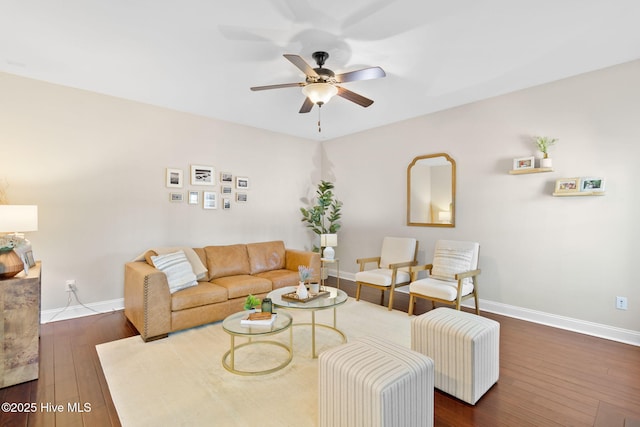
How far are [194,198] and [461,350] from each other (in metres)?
4.04

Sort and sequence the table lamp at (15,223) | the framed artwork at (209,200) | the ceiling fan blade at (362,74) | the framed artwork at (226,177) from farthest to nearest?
the framed artwork at (226,177) < the framed artwork at (209,200) < the ceiling fan blade at (362,74) < the table lamp at (15,223)

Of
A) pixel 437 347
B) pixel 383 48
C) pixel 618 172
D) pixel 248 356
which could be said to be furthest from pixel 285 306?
pixel 618 172

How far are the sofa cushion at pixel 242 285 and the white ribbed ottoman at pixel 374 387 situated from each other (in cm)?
211

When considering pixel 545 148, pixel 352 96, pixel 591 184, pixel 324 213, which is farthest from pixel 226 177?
pixel 591 184

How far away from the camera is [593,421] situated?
189 cm

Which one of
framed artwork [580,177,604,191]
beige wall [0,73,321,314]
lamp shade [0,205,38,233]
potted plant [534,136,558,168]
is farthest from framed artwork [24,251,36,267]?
framed artwork [580,177,604,191]

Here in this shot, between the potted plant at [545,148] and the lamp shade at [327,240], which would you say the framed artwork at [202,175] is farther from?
the potted plant at [545,148]

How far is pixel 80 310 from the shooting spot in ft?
12.1

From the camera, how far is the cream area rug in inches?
76.1

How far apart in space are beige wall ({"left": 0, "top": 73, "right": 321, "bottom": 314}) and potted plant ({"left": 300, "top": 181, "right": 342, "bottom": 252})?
1334 millimetres

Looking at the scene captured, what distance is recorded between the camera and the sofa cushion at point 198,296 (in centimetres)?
318

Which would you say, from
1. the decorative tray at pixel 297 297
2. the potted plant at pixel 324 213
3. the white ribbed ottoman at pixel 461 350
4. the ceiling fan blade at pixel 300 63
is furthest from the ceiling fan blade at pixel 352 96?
the potted plant at pixel 324 213

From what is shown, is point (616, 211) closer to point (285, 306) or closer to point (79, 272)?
point (285, 306)

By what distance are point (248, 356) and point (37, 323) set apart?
5.48 feet
